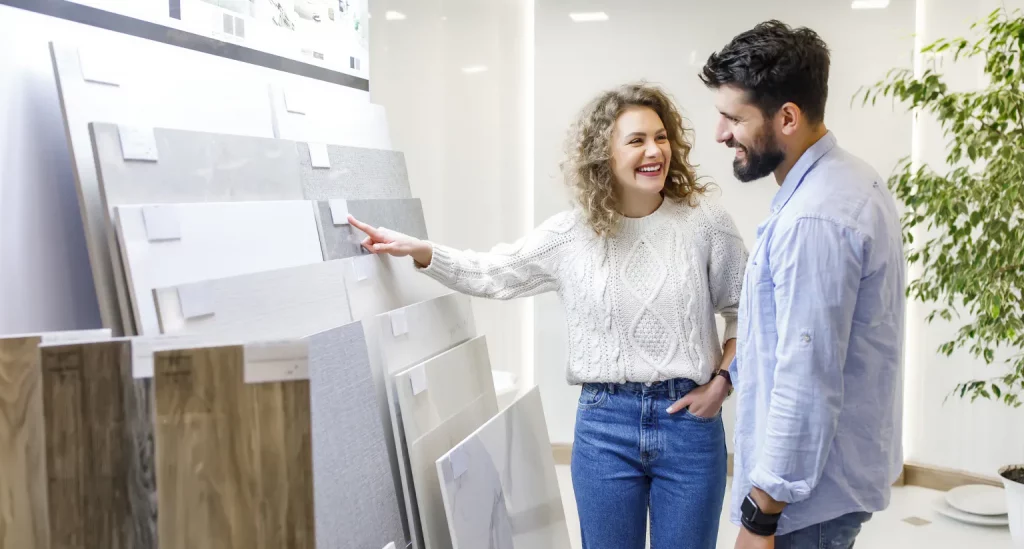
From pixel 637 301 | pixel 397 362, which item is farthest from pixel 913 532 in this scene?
pixel 397 362

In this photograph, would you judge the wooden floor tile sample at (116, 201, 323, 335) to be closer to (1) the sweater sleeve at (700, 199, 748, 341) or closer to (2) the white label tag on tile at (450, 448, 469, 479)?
(2) the white label tag on tile at (450, 448, 469, 479)

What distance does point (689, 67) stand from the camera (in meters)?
4.13

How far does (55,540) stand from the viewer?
1.08 m

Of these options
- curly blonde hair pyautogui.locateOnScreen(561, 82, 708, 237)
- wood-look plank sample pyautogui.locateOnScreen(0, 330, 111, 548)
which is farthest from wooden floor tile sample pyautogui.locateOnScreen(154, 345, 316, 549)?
curly blonde hair pyautogui.locateOnScreen(561, 82, 708, 237)

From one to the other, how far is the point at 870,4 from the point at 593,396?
2833 millimetres

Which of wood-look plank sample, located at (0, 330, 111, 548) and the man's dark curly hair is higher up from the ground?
the man's dark curly hair

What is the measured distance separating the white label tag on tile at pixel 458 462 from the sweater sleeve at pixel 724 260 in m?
0.69

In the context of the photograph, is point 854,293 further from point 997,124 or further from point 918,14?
point 918,14

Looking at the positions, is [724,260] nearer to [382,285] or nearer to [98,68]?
[382,285]

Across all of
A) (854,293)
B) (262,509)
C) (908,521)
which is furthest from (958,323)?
(262,509)

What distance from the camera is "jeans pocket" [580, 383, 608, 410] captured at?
1981mm

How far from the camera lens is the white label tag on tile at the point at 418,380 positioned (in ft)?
6.33

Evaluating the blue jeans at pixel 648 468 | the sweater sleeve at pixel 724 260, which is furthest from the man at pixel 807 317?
the sweater sleeve at pixel 724 260

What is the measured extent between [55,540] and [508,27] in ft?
11.6
